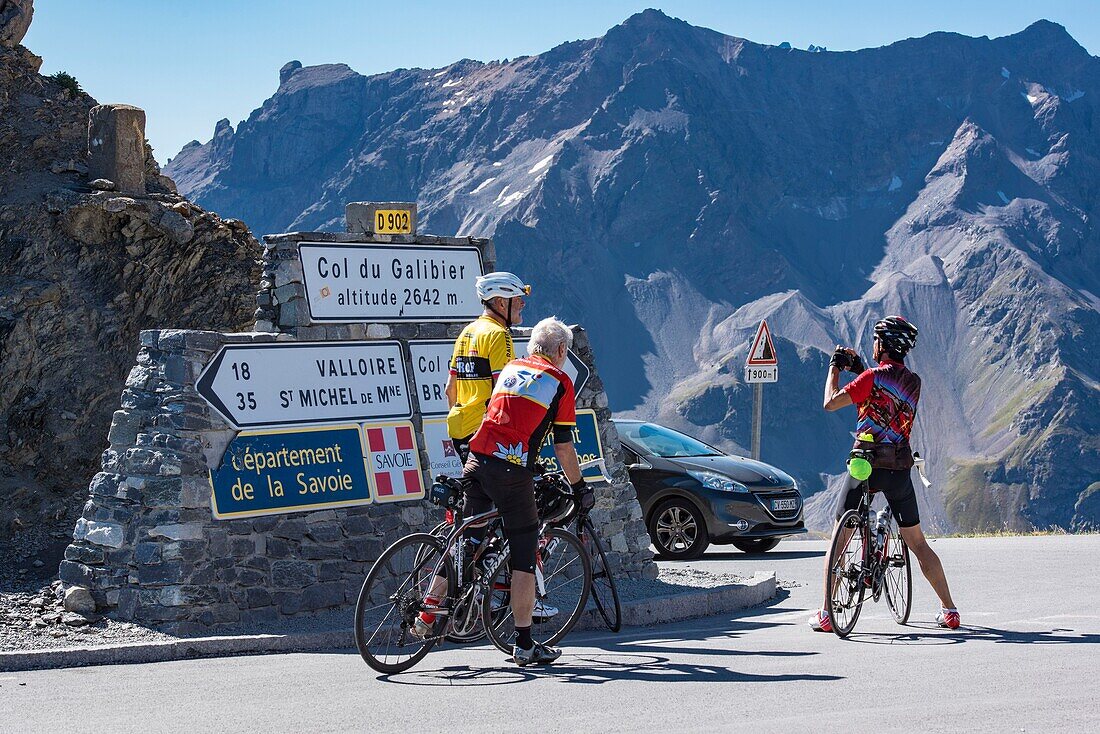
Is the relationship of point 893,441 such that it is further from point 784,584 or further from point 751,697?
point 784,584

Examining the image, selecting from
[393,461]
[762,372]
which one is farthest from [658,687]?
[762,372]

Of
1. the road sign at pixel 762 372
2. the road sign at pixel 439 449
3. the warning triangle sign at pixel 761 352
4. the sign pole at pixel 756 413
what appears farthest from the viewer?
the warning triangle sign at pixel 761 352

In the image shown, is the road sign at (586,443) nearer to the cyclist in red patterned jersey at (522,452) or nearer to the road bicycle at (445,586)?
the road bicycle at (445,586)

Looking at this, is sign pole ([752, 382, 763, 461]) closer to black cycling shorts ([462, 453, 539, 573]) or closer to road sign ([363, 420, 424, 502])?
road sign ([363, 420, 424, 502])

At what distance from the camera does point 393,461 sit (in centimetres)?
1002

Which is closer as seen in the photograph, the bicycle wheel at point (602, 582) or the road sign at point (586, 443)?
the bicycle wheel at point (602, 582)

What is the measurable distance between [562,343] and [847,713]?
252 cm

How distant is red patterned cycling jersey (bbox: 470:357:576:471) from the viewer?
704 cm

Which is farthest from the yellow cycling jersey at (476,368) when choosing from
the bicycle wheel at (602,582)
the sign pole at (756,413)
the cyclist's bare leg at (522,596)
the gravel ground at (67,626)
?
the sign pole at (756,413)

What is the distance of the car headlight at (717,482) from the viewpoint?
1434 cm

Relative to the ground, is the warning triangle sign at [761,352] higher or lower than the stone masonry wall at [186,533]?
higher

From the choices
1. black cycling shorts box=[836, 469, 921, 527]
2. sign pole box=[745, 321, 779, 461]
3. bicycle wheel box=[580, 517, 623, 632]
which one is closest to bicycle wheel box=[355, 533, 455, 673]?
bicycle wheel box=[580, 517, 623, 632]

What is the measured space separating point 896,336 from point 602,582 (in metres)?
2.75

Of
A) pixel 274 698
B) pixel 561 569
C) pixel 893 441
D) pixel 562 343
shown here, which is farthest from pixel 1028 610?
pixel 274 698
